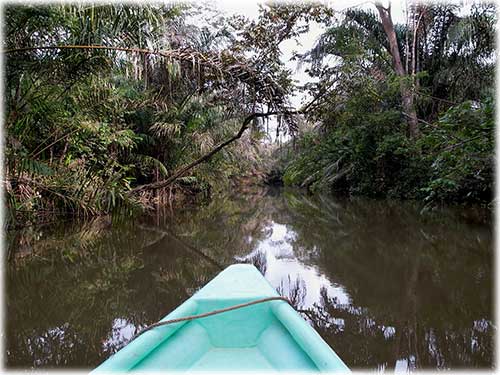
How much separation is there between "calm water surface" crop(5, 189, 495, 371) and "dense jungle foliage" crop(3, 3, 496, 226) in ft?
3.52

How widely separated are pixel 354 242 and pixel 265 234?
175cm

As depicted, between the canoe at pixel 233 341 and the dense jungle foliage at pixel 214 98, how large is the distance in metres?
3.15

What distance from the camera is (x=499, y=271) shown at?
3.40m

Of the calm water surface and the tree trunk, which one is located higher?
the tree trunk

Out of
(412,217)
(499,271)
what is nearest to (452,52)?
(412,217)

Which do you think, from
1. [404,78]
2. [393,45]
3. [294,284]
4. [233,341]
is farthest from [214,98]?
[393,45]

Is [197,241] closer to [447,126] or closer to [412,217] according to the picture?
[447,126]

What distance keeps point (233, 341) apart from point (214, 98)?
442 centimetres

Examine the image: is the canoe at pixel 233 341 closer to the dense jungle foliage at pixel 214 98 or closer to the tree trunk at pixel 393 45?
the dense jungle foliage at pixel 214 98

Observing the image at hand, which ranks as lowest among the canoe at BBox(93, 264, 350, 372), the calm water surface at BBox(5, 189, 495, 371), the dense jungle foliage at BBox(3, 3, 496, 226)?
the calm water surface at BBox(5, 189, 495, 371)

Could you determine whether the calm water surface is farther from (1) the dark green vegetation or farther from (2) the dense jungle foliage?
(1) the dark green vegetation

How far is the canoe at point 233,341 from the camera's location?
145 centimetres


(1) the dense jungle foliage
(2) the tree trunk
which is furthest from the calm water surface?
(2) the tree trunk

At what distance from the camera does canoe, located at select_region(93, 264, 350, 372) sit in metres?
1.45
